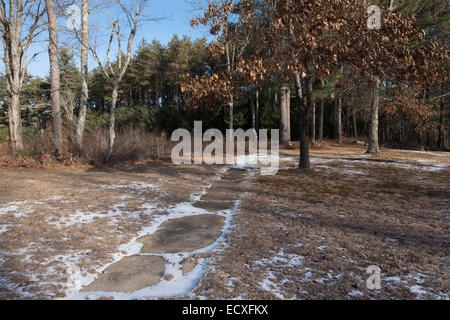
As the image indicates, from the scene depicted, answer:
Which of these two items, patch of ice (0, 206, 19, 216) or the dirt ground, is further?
patch of ice (0, 206, 19, 216)

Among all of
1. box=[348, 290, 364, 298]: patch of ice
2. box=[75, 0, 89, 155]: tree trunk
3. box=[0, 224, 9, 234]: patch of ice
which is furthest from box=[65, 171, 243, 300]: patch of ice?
box=[75, 0, 89, 155]: tree trunk

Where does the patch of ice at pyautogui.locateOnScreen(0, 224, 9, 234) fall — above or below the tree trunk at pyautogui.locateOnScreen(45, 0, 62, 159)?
below

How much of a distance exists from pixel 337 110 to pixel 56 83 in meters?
17.7

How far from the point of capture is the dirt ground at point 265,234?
8.43 feet

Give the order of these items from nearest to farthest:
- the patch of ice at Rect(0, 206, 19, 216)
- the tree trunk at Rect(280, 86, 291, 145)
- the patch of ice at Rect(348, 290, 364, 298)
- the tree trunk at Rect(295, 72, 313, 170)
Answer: the patch of ice at Rect(348, 290, 364, 298) → the patch of ice at Rect(0, 206, 19, 216) → the tree trunk at Rect(295, 72, 313, 170) → the tree trunk at Rect(280, 86, 291, 145)

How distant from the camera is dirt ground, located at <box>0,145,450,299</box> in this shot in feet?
8.43

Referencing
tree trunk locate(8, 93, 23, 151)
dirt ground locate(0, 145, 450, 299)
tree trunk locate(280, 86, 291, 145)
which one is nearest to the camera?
dirt ground locate(0, 145, 450, 299)

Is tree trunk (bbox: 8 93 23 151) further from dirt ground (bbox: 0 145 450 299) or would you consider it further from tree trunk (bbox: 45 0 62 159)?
dirt ground (bbox: 0 145 450 299)

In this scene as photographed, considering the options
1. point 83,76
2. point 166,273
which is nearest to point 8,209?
point 166,273

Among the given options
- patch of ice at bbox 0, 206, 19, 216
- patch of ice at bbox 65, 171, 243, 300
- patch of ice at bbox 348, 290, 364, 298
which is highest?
patch of ice at bbox 0, 206, 19, 216

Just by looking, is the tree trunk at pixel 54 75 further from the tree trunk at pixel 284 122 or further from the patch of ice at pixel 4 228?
the tree trunk at pixel 284 122

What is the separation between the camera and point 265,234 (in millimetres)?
3920

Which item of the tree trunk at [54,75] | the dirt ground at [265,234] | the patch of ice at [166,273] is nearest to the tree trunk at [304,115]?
the dirt ground at [265,234]

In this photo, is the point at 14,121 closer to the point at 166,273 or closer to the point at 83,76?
the point at 83,76
